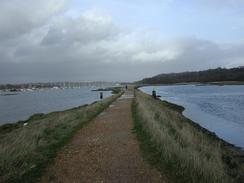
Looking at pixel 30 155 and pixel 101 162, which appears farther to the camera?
pixel 30 155

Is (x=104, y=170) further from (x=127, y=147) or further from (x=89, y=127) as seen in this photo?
(x=89, y=127)

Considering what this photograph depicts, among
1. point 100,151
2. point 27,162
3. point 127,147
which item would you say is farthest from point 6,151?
point 127,147

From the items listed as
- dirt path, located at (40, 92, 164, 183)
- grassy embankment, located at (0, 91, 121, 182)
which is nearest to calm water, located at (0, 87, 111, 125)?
grassy embankment, located at (0, 91, 121, 182)

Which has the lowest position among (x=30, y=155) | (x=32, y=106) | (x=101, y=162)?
(x=32, y=106)

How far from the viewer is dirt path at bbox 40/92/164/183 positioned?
815 centimetres

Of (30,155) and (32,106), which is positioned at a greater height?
(30,155)

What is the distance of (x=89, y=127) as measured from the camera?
57.6ft

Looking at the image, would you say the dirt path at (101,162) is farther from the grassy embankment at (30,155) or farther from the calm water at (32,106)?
the calm water at (32,106)

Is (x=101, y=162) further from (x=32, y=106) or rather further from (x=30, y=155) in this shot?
(x=32, y=106)

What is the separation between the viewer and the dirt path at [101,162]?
8.15 metres

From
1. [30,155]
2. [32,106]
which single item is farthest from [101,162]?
[32,106]

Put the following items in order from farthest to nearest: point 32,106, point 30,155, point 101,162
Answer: point 32,106
point 30,155
point 101,162

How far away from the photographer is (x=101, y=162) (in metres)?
9.66

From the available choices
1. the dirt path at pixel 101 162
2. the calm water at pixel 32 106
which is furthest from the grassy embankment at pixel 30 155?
the calm water at pixel 32 106
